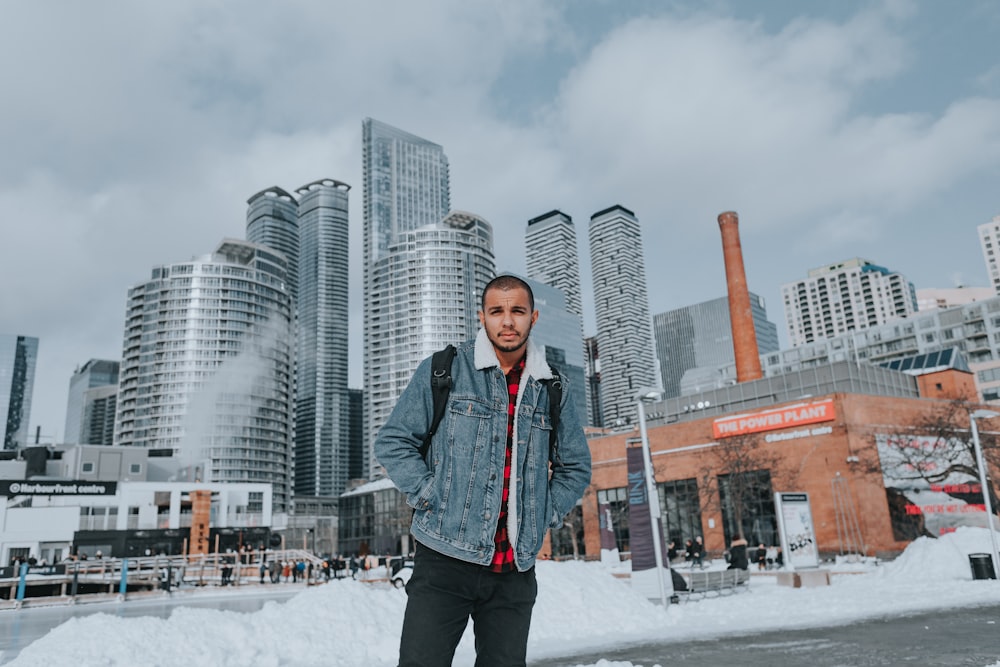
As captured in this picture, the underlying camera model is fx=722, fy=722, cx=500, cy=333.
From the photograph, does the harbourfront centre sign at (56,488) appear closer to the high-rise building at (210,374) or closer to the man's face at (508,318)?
the high-rise building at (210,374)

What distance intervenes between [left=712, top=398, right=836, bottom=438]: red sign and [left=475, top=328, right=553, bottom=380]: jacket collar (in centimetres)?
4511

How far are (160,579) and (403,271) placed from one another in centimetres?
14322

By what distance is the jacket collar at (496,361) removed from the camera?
295 cm

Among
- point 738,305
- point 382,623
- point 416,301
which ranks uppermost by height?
point 416,301

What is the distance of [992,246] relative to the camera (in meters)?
159

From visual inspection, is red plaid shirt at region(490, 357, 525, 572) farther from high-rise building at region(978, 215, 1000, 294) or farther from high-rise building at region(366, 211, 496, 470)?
high-rise building at region(978, 215, 1000, 294)

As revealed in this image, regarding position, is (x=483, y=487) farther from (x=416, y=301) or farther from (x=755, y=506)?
(x=416, y=301)

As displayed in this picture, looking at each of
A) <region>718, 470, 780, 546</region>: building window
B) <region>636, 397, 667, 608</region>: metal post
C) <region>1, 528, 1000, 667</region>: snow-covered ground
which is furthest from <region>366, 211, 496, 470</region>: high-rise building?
<region>1, 528, 1000, 667</region>: snow-covered ground

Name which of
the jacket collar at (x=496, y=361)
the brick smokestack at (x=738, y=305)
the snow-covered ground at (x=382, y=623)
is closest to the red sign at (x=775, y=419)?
the brick smokestack at (x=738, y=305)

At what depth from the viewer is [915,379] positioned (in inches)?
2376

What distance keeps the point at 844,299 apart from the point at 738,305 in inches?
5193

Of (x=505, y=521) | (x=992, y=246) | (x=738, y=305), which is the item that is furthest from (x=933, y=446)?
(x=992, y=246)

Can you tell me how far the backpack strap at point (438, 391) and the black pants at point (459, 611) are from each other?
409 millimetres

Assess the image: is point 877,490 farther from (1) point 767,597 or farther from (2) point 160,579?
(2) point 160,579
